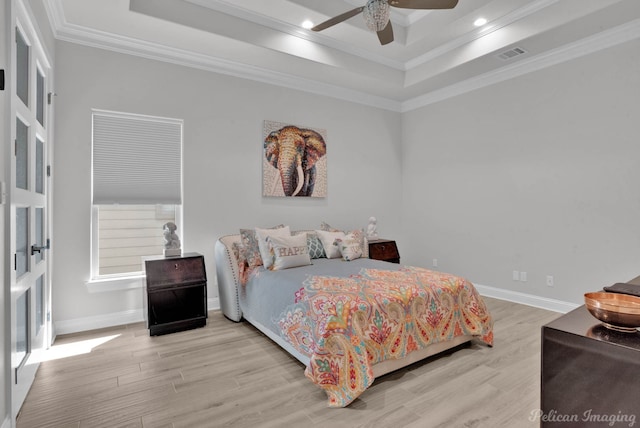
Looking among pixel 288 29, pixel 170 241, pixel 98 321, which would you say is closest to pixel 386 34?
pixel 288 29

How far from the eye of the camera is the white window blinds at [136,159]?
3.40 m

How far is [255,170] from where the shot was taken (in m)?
4.27

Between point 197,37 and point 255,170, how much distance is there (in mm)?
1557

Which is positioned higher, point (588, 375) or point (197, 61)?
point (197, 61)

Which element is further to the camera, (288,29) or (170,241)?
(288,29)

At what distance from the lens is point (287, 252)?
338cm

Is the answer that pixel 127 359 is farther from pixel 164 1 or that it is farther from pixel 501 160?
pixel 501 160

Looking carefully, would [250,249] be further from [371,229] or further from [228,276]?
[371,229]

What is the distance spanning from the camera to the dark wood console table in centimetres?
96

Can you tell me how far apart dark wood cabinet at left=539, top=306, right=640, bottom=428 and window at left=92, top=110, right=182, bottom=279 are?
11.8 feet

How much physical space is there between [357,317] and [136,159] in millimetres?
2835

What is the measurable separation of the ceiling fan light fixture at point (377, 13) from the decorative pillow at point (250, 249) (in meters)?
2.26

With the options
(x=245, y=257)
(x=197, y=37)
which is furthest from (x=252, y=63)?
(x=245, y=257)

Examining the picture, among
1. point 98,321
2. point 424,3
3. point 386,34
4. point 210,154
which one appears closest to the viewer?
point 424,3
